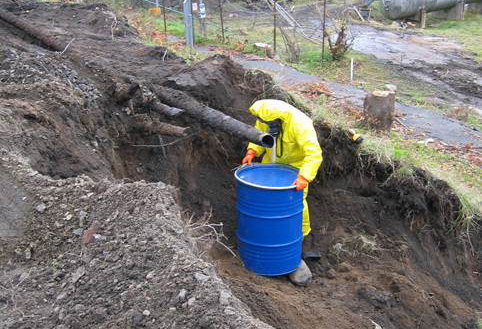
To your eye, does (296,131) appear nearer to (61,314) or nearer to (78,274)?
(78,274)

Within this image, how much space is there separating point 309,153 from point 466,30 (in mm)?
18685

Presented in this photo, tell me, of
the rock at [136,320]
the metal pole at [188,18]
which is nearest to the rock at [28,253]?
the rock at [136,320]

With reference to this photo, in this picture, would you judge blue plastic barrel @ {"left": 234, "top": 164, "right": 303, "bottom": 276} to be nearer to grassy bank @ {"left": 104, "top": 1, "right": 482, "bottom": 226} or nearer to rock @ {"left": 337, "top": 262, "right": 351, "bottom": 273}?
rock @ {"left": 337, "top": 262, "right": 351, "bottom": 273}

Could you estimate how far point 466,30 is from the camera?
818 inches

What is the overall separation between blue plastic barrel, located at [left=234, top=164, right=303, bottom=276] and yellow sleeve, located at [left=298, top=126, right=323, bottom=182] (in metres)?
0.18

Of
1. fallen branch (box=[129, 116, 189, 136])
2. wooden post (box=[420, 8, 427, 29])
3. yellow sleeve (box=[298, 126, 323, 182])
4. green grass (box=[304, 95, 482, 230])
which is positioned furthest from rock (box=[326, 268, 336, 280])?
wooden post (box=[420, 8, 427, 29])

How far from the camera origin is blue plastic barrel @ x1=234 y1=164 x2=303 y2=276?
4.60 metres

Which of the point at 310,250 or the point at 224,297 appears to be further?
the point at 310,250

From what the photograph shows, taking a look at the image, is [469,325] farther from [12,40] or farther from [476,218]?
[12,40]

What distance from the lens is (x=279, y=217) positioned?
4.66m

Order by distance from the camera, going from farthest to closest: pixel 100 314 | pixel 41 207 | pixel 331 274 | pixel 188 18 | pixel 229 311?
1. pixel 188 18
2. pixel 331 274
3. pixel 41 207
4. pixel 100 314
5. pixel 229 311

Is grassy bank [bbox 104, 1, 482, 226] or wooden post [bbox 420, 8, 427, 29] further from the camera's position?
wooden post [bbox 420, 8, 427, 29]

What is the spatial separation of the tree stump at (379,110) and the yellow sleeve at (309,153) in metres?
3.08

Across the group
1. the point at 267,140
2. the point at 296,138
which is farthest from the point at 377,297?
the point at 267,140
